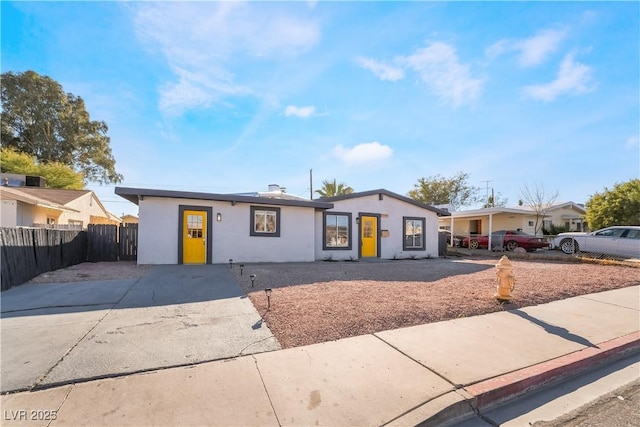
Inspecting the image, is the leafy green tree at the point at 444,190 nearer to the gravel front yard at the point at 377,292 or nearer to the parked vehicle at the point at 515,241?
the parked vehicle at the point at 515,241

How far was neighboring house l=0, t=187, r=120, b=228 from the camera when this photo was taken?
14312 mm

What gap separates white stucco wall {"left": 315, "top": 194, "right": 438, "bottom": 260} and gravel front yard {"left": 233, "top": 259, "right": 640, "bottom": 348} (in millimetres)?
4325

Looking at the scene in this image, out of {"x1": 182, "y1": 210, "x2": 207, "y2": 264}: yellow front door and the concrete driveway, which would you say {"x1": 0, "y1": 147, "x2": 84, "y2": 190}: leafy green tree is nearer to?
{"x1": 182, "y1": 210, "x2": 207, "y2": 264}: yellow front door

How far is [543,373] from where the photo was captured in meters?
3.38

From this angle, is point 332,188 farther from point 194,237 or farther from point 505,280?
point 505,280

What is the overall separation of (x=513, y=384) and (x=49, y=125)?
41.3 metres

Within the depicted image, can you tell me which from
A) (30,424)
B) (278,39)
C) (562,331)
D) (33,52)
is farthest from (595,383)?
(33,52)

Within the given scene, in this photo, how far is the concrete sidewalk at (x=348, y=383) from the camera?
8.25 feet

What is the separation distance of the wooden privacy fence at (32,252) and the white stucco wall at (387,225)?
9.19 meters

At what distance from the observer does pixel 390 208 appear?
15.6 metres

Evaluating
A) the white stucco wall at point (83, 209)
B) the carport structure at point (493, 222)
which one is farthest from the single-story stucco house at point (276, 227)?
the white stucco wall at point (83, 209)

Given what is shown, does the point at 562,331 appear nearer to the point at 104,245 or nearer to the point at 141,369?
the point at 141,369

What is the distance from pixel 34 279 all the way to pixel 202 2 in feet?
26.7

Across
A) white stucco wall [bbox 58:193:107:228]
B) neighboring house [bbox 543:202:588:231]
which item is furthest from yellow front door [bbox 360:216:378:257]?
neighboring house [bbox 543:202:588:231]
